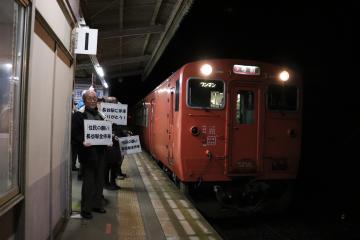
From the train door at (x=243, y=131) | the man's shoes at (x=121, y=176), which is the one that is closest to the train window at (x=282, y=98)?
the train door at (x=243, y=131)

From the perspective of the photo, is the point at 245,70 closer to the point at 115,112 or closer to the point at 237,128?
the point at 237,128

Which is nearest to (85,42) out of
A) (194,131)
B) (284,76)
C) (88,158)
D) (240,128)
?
(88,158)

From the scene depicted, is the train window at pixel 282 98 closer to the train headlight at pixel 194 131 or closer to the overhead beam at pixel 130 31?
the train headlight at pixel 194 131

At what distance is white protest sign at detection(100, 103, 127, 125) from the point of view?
22.1 feet

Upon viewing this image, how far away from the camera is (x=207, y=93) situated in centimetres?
679

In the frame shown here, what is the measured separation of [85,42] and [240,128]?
9.77 feet

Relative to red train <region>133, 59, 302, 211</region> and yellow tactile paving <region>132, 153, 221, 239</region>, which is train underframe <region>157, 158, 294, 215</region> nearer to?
red train <region>133, 59, 302, 211</region>

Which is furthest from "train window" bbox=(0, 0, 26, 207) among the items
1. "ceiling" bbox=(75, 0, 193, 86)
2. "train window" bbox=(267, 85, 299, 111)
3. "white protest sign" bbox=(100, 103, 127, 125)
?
"ceiling" bbox=(75, 0, 193, 86)

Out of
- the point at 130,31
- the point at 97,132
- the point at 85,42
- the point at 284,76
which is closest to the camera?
the point at 97,132

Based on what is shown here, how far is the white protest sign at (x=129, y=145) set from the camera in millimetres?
7047

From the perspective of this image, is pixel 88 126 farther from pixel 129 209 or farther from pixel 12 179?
pixel 12 179

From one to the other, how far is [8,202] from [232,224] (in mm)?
4830

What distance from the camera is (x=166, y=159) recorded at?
8359 millimetres

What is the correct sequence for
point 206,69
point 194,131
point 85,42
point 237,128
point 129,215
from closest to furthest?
point 85,42
point 129,215
point 194,131
point 206,69
point 237,128
